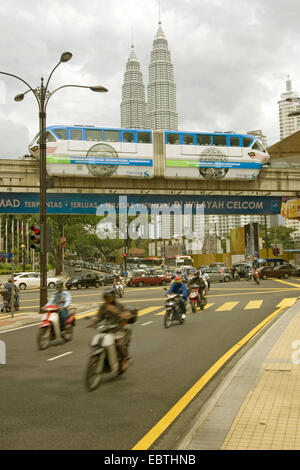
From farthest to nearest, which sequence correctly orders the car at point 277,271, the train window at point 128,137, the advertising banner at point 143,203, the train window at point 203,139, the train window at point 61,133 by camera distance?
the car at point 277,271 → the advertising banner at point 143,203 → the train window at point 203,139 → the train window at point 128,137 → the train window at point 61,133

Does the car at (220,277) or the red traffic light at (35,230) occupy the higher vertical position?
the red traffic light at (35,230)

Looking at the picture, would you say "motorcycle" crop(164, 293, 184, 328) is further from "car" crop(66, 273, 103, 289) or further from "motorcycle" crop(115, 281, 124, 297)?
"car" crop(66, 273, 103, 289)

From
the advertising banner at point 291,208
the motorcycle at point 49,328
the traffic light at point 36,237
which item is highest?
the advertising banner at point 291,208

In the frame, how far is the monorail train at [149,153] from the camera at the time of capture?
27.2 meters

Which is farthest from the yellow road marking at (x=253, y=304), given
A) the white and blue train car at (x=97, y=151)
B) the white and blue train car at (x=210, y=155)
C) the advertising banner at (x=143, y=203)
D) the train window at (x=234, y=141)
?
the advertising banner at (x=143, y=203)

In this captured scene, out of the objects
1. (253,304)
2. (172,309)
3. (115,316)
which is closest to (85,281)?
(253,304)

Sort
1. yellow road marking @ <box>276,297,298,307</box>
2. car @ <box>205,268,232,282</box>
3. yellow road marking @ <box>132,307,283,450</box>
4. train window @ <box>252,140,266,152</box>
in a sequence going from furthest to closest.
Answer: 1. car @ <box>205,268,232,282</box>
2. train window @ <box>252,140,266,152</box>
3. yellow road marking @ <box>276,297,298,307</box>
4. yellow road marking @ <box>132,307,283,450</box>

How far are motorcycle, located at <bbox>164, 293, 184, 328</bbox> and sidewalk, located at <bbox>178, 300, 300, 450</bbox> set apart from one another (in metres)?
4.95

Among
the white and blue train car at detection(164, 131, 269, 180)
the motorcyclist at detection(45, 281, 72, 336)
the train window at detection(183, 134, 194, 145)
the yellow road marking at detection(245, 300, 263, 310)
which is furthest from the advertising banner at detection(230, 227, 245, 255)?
the motorcyclist at detection(45, 281, 72, 336)

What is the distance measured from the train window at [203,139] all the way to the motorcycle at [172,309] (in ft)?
57.8

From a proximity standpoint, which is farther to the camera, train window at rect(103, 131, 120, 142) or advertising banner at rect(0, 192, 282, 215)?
advertising banner at rect(0, 192, 282, 215)

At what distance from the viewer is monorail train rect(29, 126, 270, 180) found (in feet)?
89.4

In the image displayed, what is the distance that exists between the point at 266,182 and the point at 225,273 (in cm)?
1230

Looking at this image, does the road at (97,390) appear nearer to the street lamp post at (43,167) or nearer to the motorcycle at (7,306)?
the street lamp post at (43,167)
